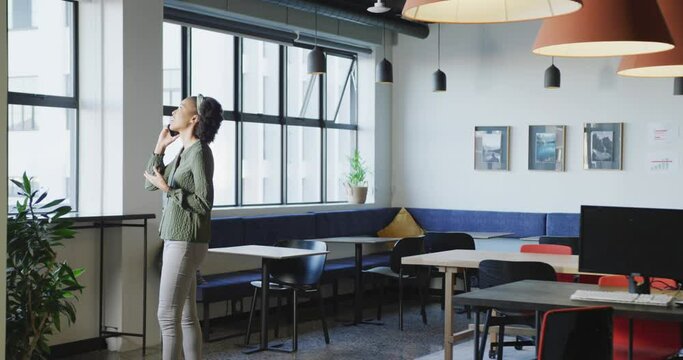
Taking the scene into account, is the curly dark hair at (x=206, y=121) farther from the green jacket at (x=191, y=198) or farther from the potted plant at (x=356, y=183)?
the potted plant at (x=356, y=183)

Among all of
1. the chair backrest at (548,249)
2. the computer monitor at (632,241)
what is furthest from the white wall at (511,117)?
the computer monitor at (632,241)

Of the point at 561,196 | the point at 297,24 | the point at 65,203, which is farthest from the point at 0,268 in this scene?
the point at 561,196

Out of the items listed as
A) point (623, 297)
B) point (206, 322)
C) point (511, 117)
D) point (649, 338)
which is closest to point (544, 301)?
point (623, 297)

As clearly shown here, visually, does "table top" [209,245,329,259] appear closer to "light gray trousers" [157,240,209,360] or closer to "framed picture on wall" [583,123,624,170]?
"light gray trousers" [157,240,209,360]

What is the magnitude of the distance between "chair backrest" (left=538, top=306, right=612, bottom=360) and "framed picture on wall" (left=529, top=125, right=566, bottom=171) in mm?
6861

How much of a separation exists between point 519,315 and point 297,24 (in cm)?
498

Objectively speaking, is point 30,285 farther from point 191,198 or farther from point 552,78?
point 552,78

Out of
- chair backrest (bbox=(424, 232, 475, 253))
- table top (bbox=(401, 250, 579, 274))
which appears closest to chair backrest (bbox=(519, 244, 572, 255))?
table top (bbox=(401, 250, 579, 274))

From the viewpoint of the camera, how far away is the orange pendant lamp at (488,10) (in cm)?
340

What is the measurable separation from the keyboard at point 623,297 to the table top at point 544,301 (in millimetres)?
40

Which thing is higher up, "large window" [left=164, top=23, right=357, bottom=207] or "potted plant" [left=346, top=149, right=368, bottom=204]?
"large window" [left=164, top=23, right=357, bottom=207]

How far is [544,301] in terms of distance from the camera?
4.51m

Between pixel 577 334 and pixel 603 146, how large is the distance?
22.4 feet

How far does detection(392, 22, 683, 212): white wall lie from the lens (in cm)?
1027
